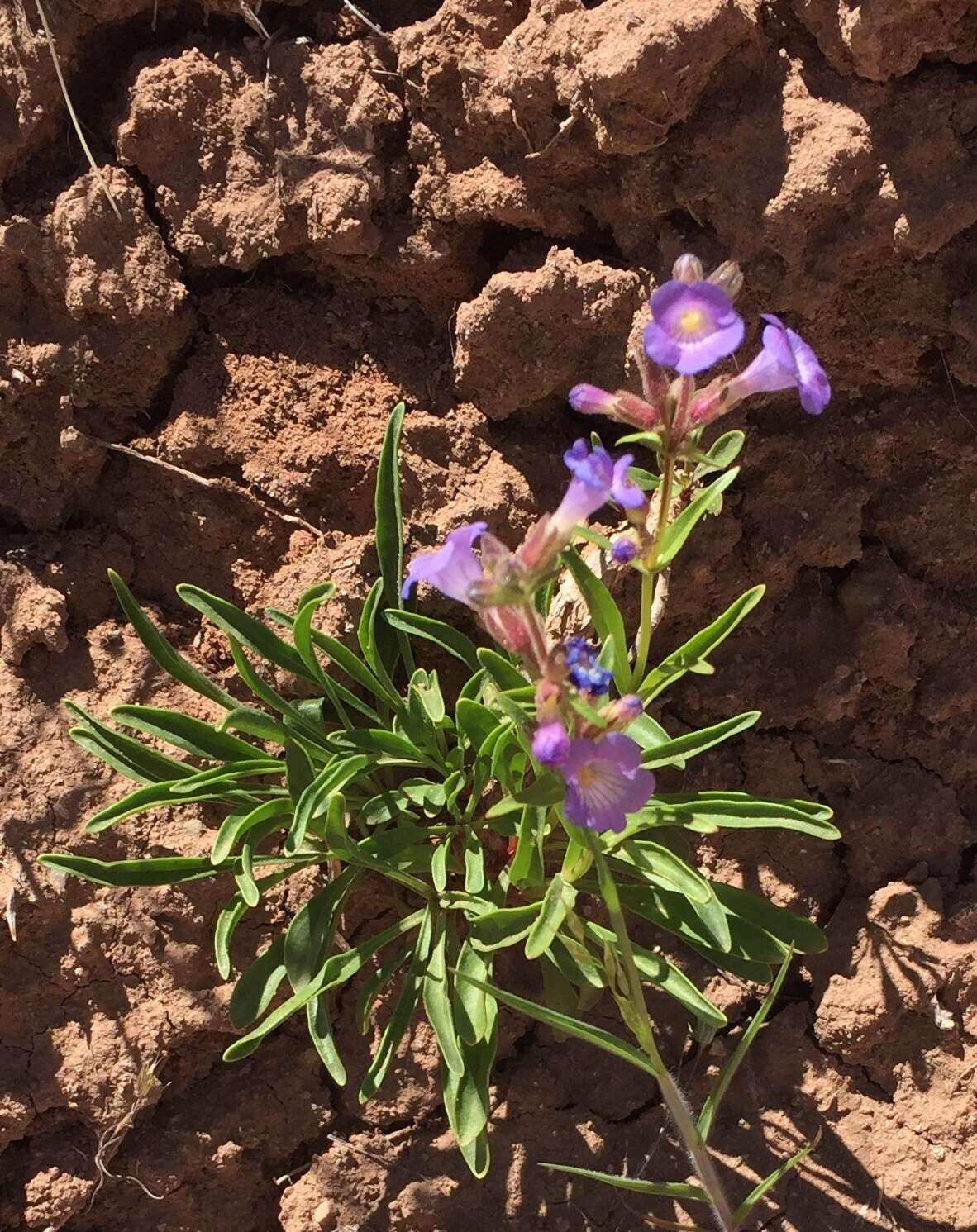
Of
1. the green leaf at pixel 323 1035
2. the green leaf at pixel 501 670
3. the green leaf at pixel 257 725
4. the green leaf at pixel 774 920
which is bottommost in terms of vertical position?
the green leaf at pixel 774 920

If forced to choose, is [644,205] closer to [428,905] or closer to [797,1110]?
[428,905]

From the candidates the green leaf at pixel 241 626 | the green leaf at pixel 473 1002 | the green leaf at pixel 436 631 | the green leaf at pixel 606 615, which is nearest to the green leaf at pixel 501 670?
the green leaf at pixel 606 615

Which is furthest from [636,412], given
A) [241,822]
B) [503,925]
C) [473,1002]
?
[473,1002]

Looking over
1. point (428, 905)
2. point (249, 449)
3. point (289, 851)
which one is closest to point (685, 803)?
point (428, 905)

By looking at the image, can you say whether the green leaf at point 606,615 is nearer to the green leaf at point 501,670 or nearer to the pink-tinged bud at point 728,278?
the green leaf at point 501,670

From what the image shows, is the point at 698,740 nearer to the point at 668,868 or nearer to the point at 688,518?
the point at 668,868
